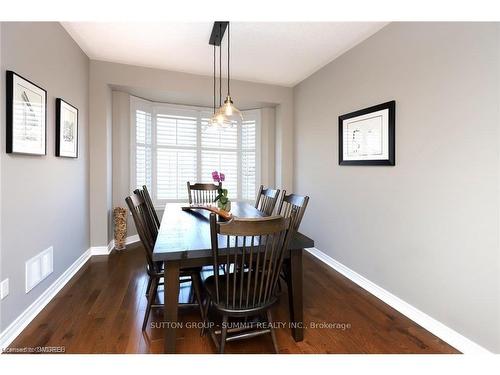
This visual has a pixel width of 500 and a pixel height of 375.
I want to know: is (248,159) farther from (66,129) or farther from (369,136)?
(66,129)

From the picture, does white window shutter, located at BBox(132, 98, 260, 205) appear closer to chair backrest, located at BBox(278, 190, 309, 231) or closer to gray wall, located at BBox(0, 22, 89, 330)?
gray wall, located at BBox(0, 22, 89, 330)

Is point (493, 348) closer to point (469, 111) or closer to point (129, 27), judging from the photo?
point (469, 111)

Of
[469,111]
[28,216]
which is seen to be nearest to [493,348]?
[469,111]

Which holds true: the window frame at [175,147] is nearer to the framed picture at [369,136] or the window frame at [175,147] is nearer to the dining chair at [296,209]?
the framed picture at [369,136]

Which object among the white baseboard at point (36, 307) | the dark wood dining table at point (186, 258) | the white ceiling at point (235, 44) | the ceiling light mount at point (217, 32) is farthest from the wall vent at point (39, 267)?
the ceiling light mount at point (217, 32)

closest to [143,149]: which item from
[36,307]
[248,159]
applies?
[248,159]

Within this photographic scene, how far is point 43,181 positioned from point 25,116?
1.92 feet

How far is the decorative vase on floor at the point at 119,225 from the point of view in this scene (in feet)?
12.2

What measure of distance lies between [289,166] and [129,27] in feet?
9.31

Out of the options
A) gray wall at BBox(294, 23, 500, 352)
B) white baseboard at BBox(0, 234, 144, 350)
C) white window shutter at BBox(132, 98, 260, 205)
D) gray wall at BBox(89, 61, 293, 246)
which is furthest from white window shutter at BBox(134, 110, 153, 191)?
gray wall at BBox(294, 23, 500, 352)

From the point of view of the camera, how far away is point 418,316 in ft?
6.88

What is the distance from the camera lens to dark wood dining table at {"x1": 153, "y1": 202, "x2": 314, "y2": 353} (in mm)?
1473

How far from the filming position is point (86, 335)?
6.02 ft

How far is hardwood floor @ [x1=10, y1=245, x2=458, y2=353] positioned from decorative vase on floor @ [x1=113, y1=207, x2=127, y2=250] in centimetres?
95
